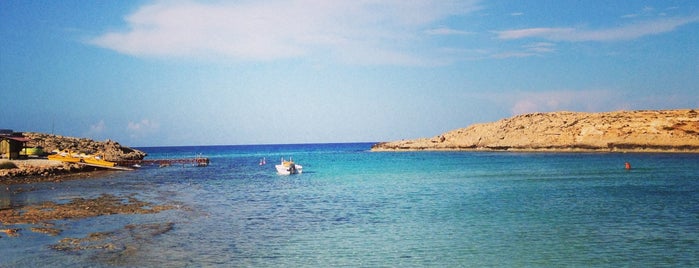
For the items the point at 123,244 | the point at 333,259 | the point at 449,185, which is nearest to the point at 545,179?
the point at 449,185

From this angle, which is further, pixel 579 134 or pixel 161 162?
pixel 579 134

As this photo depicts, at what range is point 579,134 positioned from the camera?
10025 centimetres

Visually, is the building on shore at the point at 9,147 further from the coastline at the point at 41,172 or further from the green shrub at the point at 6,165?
the green shrub at the point at 6,165

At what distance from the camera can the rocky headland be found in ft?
278

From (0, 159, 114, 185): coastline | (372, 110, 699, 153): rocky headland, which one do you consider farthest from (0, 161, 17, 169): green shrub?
(372, 110, 699, 153): rocky headland

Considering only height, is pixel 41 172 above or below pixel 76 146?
below

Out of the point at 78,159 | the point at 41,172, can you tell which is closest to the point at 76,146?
the point at 78,159

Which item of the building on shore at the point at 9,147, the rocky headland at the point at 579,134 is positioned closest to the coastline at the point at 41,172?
the building on shore at the point at 9,147

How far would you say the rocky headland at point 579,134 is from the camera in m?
84.8

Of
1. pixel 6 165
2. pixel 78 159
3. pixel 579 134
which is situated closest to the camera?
pixel 6 165

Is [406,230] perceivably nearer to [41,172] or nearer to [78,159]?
[41,172]

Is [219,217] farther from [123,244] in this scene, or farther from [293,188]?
[293,188]

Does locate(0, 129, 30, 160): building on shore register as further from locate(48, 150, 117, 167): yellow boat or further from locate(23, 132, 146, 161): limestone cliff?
locate(23, 132, 146, 161): limestone cliff

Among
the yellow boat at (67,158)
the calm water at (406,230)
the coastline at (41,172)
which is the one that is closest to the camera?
the calm water at (406,230)
